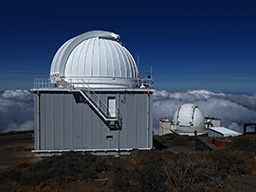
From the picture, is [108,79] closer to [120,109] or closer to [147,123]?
[120,109]

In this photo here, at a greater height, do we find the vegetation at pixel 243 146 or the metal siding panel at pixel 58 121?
the metal siding panel at pixel 58 121

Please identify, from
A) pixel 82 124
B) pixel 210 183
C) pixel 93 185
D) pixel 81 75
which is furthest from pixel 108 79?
pixel 210 183

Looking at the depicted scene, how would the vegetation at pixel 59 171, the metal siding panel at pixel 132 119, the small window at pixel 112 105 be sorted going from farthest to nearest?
the metal siding panel at pixel 132 119, the small window at pixel 112 105, the vegetation at pixel 59 171

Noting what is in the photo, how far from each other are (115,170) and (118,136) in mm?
4324

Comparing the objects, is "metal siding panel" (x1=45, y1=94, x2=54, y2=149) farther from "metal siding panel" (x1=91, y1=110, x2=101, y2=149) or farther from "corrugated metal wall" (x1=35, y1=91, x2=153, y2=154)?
"metal siding panel" (x1=91, y1=110, x2=101, y2=149)

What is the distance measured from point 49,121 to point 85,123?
7.09 feet

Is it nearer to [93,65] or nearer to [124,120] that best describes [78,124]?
[124,120]

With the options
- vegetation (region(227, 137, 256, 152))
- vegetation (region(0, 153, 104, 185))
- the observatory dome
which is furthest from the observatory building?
vegetation (region(227, 137, 256, 152))

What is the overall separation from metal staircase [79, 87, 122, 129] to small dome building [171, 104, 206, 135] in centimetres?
1880

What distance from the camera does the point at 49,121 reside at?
495 inches

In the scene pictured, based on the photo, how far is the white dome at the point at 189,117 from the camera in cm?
2912

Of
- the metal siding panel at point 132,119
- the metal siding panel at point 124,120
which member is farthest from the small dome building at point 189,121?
the metal siding panel at point 124,120

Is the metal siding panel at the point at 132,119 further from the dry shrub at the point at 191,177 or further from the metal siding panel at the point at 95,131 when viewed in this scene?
the dry shrub at the point at 191,177

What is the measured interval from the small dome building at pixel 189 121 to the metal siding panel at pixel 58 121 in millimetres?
20951
